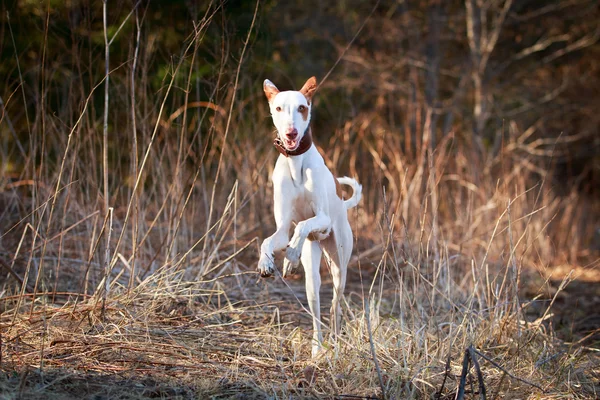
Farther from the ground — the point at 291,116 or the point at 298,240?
the point at 291,116

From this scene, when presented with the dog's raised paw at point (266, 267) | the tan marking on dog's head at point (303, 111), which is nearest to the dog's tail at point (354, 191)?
the tan marking on dog's head at point (303, 111)

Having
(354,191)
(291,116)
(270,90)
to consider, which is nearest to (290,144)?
(291,116)

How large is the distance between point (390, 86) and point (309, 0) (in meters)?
2.47

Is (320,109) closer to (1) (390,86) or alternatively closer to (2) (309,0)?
(1) (390,86)

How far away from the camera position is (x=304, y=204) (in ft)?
9.84

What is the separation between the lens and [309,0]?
10.9 meters

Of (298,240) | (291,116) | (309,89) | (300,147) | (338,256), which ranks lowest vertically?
(338,256)

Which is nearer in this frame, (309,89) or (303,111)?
(303,111)

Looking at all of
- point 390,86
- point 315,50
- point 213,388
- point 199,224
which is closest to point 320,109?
point 390,86

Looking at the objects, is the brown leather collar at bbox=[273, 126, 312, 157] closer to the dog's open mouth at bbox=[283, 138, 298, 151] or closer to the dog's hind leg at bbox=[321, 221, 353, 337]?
the dog's open mouth at bbox=[283, 138, 298, 151]

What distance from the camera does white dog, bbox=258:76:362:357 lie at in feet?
9.08

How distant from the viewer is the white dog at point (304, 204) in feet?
9.08

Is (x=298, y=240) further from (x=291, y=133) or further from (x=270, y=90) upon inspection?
(x=270, y=90)

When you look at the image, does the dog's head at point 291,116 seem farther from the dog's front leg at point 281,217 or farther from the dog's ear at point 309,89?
the dog's front leg at point 281,217
